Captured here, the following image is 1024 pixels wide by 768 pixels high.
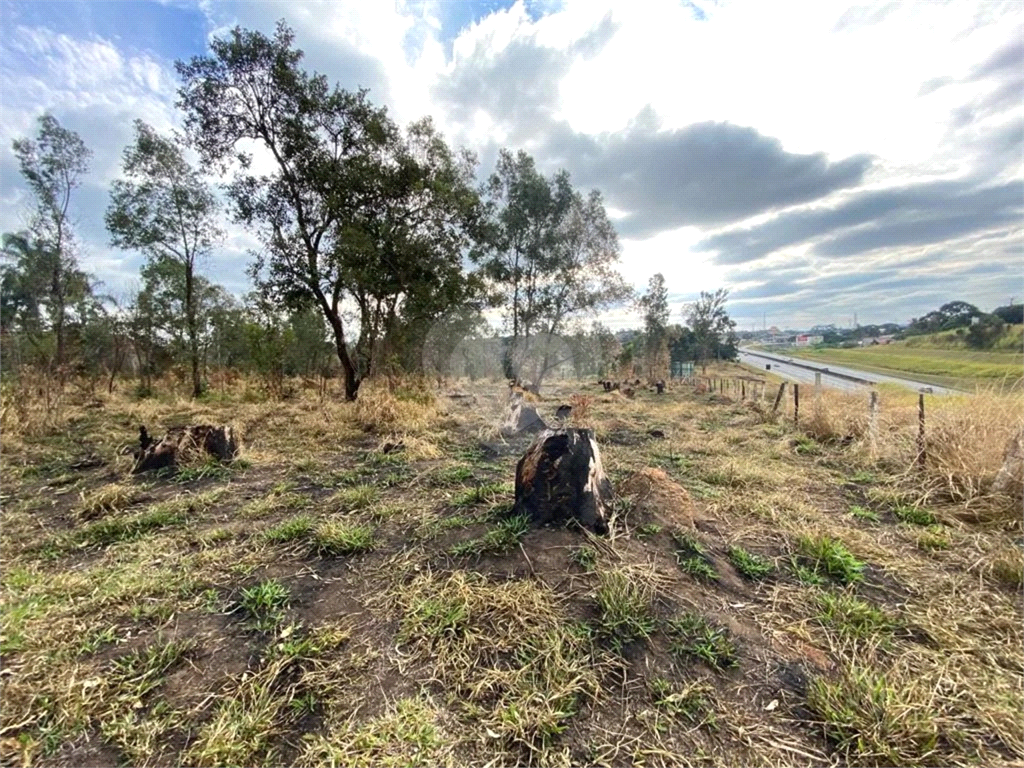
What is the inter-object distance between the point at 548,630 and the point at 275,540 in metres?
1.96

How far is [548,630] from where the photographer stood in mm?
1760

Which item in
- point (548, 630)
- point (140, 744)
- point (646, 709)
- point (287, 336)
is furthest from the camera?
point (287, 336)

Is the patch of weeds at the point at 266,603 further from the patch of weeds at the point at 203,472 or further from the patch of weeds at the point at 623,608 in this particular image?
the patch of weeds at the point at 203,472

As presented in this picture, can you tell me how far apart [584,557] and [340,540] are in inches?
60.2

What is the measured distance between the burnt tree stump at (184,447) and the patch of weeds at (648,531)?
4.50 meters

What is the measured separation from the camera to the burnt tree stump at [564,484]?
8.29 feet

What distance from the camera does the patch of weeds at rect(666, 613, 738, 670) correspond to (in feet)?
5.33

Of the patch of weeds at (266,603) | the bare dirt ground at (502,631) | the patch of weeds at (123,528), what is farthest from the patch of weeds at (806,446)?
the patch of weeds at (123,528)

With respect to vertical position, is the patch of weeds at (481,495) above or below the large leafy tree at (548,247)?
below

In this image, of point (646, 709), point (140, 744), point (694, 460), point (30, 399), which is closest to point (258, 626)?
point (140, 744)

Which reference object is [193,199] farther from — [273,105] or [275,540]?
[275,540]

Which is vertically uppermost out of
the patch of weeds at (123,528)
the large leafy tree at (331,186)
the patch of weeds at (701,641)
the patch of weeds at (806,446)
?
the large leafy tree at (331,186)

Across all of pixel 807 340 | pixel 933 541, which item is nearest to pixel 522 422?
pixel 933 541

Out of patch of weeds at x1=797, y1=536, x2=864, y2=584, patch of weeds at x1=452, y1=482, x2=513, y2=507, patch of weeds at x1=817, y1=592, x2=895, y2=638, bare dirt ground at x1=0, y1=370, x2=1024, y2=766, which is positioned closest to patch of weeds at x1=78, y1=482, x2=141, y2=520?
bare dirt ground at x1=0, y1=370, x2=1024, y2=766
